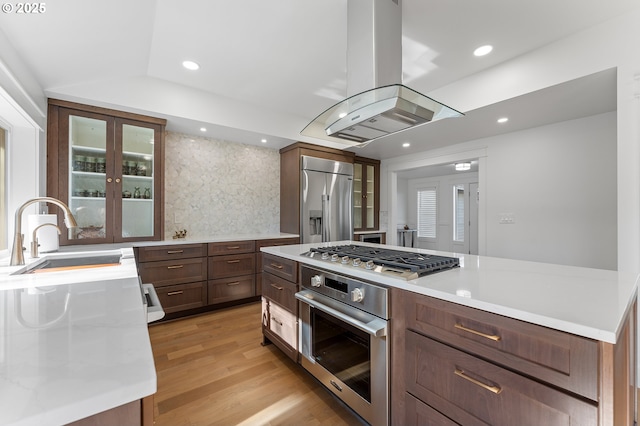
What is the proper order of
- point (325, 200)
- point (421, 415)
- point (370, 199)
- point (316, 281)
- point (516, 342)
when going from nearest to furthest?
point (516, 342) < point (421, 415) < point (316, 281) < point (325, 200) < point (370, 199)

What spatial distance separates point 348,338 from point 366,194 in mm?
3685

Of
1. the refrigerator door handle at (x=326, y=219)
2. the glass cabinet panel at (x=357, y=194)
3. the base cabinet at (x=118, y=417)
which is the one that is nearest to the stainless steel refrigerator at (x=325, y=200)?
the refrigerator door handle at (x=326, y=219)

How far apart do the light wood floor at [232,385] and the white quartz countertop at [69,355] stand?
1.06m

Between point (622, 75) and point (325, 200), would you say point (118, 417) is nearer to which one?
point (622, 75)

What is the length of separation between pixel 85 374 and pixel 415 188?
7.98 metres

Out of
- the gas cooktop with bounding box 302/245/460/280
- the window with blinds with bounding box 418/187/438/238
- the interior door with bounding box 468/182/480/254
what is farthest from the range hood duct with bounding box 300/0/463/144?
the window with blinds with bounding box 418/187/438/238

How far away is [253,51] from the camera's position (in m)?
2.31

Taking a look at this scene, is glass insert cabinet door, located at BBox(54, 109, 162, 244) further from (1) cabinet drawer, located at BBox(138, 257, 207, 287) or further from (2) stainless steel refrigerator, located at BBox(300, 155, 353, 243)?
(2) stainless steel refrigerator, located at BBox(300, 155, 353, 243)

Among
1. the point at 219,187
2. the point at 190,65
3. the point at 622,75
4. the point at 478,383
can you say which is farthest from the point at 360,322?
the point at 219,187

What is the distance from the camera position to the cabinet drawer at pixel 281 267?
1.99 m

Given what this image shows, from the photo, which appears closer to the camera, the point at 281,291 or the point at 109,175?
the point at 281,291

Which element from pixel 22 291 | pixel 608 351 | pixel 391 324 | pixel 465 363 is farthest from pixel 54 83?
pixel 608 351

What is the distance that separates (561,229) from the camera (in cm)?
307

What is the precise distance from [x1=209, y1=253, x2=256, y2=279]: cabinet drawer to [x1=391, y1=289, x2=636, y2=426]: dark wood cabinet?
8.16 feet
